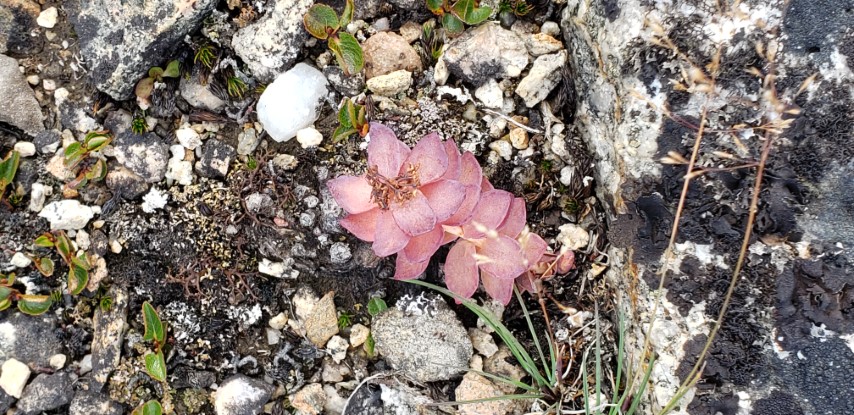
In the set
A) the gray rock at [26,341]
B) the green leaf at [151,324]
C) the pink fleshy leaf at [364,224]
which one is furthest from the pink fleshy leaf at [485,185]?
the gray rock at [26,341]

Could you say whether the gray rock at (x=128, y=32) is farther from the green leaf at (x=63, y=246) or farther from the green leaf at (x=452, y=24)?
the green leaf at (x=452, y=24)

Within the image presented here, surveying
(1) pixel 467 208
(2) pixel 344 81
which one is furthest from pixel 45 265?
(1) pixel 467 208

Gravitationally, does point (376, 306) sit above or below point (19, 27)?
below

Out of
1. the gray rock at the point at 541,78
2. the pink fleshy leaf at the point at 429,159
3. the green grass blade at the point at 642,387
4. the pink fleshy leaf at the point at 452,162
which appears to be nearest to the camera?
the green grass blade at the point at 642,387

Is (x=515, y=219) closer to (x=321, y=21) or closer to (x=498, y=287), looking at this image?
(x=498, y=287)

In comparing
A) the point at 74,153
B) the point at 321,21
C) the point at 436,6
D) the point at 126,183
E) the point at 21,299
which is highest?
the point at 436,6

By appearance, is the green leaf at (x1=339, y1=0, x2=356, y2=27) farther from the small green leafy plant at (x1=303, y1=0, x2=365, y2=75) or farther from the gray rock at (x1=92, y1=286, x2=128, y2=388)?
the gray rock at (x1=92, y1=286, x2=128, y2=388)

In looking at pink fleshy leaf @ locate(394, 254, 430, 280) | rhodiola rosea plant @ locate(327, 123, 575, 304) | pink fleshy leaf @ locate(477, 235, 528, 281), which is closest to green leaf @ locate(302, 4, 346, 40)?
rhodiola rosea plant @ locate(327, 123, 575, 304)
